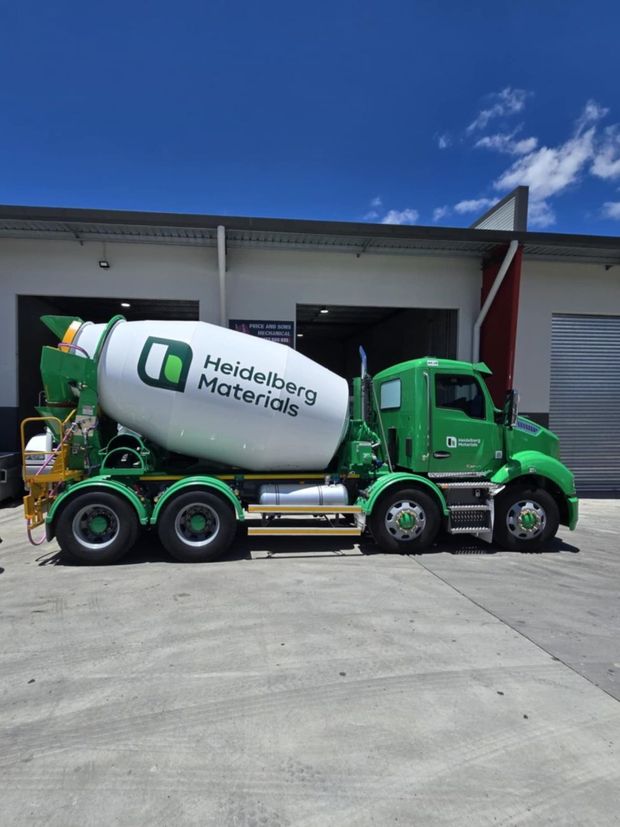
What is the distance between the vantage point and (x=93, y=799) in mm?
2166

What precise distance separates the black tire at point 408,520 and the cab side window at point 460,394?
1.25 m

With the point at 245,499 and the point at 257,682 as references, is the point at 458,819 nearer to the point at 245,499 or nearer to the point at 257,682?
the point at 257,682

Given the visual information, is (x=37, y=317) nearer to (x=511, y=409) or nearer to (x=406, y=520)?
(x=406, y=520)

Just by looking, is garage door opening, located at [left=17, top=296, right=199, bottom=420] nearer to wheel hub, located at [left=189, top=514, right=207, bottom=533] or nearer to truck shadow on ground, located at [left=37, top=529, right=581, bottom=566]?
truck shadow on ground, located at [left=37, top=529, right=581, bottom=566]

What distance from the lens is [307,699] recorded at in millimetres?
2961

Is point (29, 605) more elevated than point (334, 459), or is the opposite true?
point (334, 459)

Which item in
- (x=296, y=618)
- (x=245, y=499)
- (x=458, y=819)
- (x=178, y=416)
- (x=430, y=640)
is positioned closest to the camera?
(x=458, y=819)

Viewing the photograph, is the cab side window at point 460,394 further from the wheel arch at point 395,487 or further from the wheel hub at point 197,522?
the wheel hub at point 197,522

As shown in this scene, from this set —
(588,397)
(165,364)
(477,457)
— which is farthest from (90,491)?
(588,397)

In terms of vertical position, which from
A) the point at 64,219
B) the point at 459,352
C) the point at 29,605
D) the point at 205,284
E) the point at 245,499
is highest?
the point at 64,219

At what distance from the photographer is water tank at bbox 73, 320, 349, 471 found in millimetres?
5660

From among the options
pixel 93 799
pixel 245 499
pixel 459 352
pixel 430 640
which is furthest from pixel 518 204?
pixel 93 799

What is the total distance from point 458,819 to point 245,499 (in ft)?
14.9

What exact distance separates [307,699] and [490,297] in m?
9.87
